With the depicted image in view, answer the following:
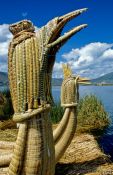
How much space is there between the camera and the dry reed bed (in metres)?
8.40

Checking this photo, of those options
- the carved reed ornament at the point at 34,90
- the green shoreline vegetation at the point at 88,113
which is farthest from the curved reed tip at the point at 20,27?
the green shoreline vegetation at the point at 88,113

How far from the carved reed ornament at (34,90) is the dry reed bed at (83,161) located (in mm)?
1299

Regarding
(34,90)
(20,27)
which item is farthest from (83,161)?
(20,27)

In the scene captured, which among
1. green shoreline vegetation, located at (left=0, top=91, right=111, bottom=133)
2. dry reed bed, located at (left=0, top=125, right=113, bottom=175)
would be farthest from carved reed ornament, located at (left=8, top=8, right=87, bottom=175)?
green shoreline vegetation, located at (left=0, top=91, right=111, bottom=133)

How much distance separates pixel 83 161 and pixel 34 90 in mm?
3916

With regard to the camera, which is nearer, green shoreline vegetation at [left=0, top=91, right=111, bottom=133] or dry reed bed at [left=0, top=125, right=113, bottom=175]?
dry reed bed at [left=0, top=125, right=113, bottom=175]

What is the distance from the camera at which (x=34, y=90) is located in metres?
5.86

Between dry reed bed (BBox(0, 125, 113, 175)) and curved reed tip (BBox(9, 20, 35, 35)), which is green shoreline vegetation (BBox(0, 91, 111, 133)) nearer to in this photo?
dry reed bed (BBox(0, 125, 113, 175))

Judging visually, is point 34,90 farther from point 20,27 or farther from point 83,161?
point 83,161

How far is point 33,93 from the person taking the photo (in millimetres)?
5871

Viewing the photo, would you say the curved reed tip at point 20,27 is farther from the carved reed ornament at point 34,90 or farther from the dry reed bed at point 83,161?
the dry reed bed at point 83,161

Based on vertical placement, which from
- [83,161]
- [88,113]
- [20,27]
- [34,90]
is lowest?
[83,161]

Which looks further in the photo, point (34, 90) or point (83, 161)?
point (83, 161)

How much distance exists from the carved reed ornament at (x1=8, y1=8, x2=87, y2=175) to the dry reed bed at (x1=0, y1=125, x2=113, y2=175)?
130cm
